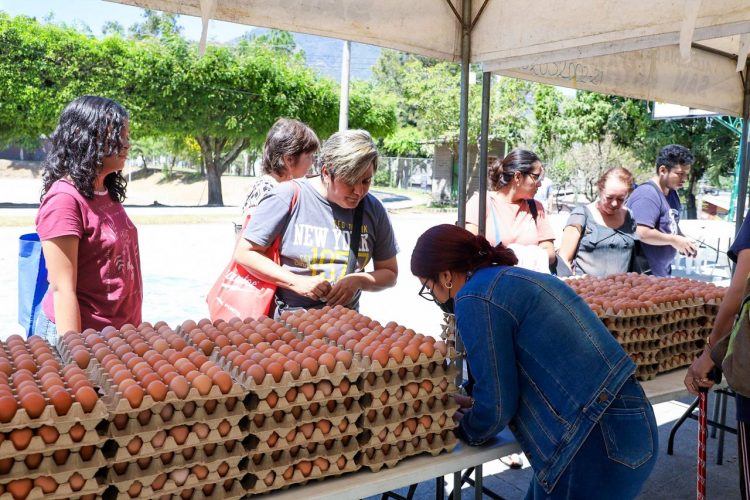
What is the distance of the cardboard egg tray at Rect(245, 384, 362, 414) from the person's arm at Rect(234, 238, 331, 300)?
100cm

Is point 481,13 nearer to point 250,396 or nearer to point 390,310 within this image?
point 250,396

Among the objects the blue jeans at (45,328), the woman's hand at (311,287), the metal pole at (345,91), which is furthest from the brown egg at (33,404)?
the metal pole at (345,91)

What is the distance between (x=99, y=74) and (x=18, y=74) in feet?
8.70

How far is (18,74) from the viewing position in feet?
74.3

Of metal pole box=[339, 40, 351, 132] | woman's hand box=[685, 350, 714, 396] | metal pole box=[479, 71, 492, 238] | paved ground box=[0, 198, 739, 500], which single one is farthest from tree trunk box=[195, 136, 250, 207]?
woman's hand box=[685, 350, 714, 396]

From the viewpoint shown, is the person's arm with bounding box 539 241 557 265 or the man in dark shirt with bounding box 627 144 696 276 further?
the man in dark shirt with bounding box 627 144 696 276

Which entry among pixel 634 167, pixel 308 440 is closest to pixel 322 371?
pixel 308 440

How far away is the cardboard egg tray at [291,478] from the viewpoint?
1.88 m

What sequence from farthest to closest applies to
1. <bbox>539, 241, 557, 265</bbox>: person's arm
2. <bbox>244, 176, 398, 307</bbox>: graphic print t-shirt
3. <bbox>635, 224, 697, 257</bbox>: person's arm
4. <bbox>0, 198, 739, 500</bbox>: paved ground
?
<bbox>635, 224, 697, 257</bbox>: person's arm
<bbox>539, 241, 557, 265</bbox>: person's arm
<bbox>0, 198, 739, 500</bbox>: paved ground
<bbox>244, 176, 398, 307</bbox>: graphic print t-shirt

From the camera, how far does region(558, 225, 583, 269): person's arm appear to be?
465 centimetres

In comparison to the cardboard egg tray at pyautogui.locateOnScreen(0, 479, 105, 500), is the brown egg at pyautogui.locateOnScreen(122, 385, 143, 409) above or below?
above

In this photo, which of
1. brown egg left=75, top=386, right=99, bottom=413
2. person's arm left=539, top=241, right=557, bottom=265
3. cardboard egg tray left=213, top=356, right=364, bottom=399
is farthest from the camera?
person's arm left=539, top=241, right=557, bottom=265

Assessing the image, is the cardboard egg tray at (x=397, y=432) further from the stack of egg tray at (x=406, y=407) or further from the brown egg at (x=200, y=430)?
the brown egg at (x=200, y=430)

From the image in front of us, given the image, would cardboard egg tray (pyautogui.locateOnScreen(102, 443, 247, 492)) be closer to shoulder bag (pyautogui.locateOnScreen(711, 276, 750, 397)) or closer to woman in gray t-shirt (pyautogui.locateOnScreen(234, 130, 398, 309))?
woman in gray t-shirt (pyautogui.locateOnScreen(234, 130, 398, 309))
